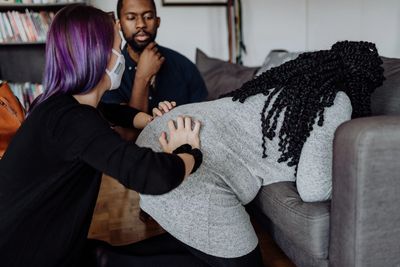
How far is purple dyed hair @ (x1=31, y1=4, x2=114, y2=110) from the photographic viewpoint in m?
0.86

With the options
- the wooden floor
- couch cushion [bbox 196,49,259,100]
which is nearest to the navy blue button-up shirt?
couch cushion [bbox 196,49,259,100]

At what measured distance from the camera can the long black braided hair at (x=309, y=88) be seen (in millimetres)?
1029

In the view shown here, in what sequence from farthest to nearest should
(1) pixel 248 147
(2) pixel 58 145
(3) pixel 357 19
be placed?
(3) pixel 357 19, (1) pixel 248 147, (2) pixel 58 145

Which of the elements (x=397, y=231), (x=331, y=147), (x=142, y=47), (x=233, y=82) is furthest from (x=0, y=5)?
(x=397, y=231)

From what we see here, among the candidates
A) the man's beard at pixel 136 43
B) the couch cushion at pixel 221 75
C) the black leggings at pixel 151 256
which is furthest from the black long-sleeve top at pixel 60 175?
the couch cushion at pixel 221 75

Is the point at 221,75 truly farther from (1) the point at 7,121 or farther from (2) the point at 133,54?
(1) the point at 7,121

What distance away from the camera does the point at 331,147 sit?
1.03 meters

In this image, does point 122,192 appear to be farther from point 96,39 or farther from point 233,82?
point 96,39

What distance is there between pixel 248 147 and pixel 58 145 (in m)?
0.51

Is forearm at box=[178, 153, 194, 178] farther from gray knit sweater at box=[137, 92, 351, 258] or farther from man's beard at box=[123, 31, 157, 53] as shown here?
man's beard at box=[123, 31, 157, 53]

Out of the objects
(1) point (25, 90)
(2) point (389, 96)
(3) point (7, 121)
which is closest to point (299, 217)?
(2) point (389, 96)

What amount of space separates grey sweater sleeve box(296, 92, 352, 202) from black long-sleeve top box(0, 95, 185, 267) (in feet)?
1.18

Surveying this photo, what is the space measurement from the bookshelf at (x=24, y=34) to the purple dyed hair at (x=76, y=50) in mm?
1994

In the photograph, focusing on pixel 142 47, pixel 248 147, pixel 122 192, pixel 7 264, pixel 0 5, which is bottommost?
pixel 122 192
